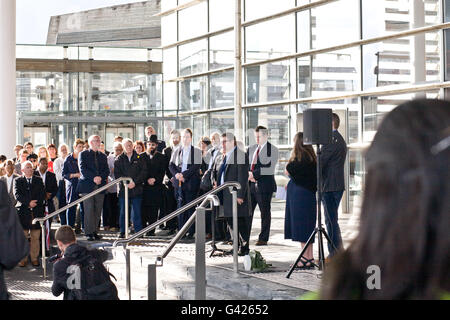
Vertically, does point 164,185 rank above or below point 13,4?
below

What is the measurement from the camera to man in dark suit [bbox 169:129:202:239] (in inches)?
493

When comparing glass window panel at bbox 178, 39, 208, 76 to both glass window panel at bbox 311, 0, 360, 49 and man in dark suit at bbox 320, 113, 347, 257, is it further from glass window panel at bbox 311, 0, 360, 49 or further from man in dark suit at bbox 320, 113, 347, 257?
man in dark suit at bbox 320, 113, 347, 257

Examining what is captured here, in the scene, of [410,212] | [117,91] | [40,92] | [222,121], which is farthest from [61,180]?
[410,212]

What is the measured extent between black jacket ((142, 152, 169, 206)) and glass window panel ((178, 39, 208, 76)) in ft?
21.8

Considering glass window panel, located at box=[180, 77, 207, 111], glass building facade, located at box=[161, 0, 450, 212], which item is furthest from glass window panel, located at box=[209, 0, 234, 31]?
glass window panel, located at box=[180, 77, 207, 111]

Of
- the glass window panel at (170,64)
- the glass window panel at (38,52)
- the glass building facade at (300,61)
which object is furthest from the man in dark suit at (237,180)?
the glass window panel at (38,52)

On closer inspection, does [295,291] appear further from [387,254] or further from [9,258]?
[387,254]

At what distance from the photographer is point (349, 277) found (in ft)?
3.57

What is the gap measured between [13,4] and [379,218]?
1950 centimetres

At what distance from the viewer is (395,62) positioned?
13117 millimetres

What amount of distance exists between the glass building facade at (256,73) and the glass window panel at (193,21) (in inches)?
1.1

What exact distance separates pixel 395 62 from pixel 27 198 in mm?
6684
